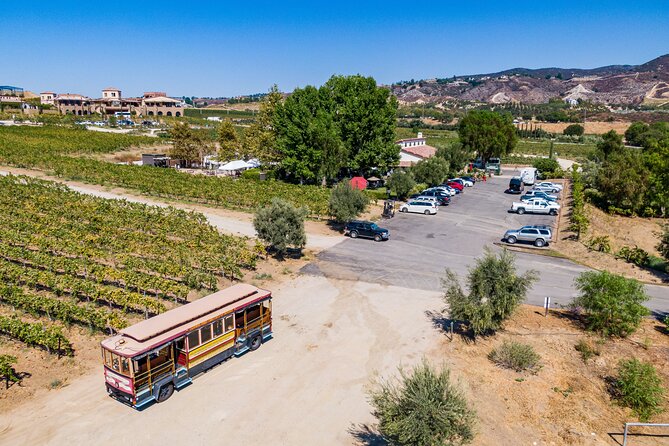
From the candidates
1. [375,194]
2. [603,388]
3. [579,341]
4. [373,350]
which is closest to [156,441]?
[373,350]

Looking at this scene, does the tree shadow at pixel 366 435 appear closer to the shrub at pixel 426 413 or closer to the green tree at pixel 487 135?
the shrub at pixel 426 413


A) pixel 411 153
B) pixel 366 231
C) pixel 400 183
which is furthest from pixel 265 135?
pixel 366 231

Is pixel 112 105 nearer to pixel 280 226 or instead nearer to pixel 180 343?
pixel 280 226

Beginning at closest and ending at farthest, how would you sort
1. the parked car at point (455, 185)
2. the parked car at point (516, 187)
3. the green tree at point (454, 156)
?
the parked car at point (516, 187) → the parked car at point (455, 185) → the green tree at point (454, 156)

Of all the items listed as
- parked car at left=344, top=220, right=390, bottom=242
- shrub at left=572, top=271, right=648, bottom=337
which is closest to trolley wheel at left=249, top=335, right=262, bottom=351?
shrub at left=572, top=271, right=648, bottom=337

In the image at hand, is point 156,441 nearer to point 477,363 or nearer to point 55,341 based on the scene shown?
point 55,341

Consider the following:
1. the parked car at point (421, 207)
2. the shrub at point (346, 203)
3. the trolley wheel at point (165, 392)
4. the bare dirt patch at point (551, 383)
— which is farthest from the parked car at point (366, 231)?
the trolley wheel at point (165, 392)
